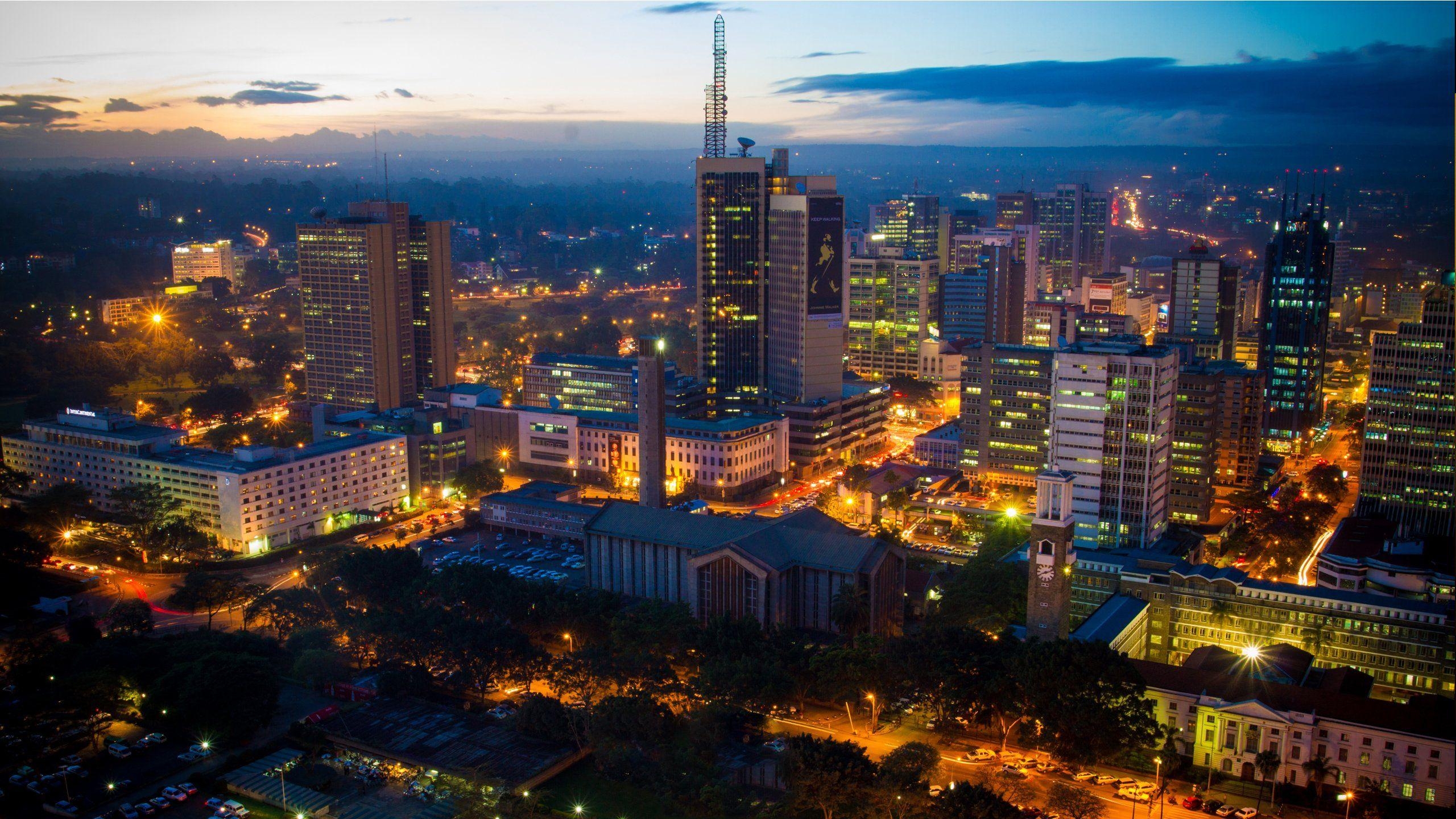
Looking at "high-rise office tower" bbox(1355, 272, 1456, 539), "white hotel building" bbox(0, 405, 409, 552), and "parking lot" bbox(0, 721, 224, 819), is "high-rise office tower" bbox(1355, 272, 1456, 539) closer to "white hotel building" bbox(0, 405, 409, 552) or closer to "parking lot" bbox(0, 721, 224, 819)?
"white hotel building" bbox(0, 405, 409, 552)

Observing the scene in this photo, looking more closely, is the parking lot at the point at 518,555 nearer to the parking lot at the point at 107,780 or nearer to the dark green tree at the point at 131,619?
the dark green tree at the point at 131,619

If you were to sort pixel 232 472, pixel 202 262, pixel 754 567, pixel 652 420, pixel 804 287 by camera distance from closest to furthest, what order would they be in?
pixel 754 567
pixel 232 472
pixel 652 420
pixel 804 287
pixel 202 262

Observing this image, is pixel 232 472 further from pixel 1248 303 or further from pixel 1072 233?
pixel 1072 233

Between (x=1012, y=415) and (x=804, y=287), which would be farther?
(x=804, y=287)

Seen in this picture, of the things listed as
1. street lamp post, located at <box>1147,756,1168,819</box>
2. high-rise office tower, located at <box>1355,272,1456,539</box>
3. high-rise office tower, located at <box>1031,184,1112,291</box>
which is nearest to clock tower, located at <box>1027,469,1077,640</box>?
street lamp post, located at <box>1147,756,1168,819</box>

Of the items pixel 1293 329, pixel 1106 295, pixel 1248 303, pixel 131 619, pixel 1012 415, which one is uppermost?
pixel 1106 295

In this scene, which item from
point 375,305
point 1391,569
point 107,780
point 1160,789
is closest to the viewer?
point 1160,789

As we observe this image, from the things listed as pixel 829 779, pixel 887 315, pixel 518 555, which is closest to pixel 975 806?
pixel 829 779
